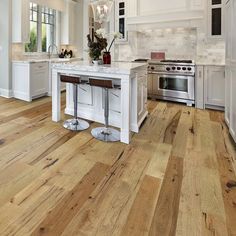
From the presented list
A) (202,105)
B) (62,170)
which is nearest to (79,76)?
(62,170)

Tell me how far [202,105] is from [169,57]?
1595 mm

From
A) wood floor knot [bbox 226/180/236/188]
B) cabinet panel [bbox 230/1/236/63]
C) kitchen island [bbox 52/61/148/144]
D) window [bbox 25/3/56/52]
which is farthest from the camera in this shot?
window [bbox 25/3/56/52]

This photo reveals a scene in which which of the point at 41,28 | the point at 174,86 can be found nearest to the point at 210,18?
the point at 174,86

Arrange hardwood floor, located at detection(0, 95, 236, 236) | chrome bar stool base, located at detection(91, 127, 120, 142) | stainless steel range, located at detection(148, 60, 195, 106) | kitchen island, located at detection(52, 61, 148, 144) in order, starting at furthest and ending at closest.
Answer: stainless steel range, located at detection(148, 60, 195, 106)
chrome bar stool base, located at detection(91, 127, 120, 142)
kitchen island, located at detection(52, 61, 148, 144)
hardwood floor, located at detection(0, 95, 236, 236)

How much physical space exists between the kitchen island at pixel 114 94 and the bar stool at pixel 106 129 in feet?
0.42

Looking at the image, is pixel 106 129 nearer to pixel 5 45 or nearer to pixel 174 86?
→ pixel 174 86

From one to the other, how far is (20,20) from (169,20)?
328 cm

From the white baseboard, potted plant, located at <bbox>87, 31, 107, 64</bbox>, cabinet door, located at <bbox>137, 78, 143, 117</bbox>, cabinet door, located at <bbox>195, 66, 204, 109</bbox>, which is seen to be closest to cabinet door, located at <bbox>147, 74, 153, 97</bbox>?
cabinet door, located at <bbox>195, 66, 204, 109</bbox>

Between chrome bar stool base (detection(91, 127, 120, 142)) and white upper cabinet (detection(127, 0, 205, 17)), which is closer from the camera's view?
chrome bar stool base (detection(91, 127, 120, 142))

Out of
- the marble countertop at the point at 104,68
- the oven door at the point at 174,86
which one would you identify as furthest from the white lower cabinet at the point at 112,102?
the oven door at the point at 174,86

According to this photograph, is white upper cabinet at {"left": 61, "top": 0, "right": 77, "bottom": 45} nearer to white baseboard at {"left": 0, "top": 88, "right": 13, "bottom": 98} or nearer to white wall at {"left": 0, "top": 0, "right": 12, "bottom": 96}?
white wall at {"left": 0, "top": 0, "right": 12, "bottom": 96}

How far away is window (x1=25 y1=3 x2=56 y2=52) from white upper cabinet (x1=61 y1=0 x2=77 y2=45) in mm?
285

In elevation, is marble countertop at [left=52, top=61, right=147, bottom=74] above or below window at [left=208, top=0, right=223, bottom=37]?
below

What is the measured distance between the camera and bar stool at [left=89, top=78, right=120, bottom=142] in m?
2.95
